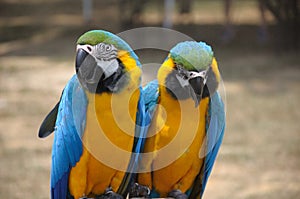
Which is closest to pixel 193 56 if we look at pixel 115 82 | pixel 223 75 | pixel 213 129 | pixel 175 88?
pixel 175 88

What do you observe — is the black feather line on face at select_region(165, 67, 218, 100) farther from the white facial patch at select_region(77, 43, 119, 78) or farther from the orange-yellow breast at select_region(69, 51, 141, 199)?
the white facial patch at select_region(77, 43, 119, 78)

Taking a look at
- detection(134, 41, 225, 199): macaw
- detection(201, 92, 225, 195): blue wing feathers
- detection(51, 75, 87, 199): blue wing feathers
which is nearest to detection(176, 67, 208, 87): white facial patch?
detection(134, 41, 225, 199): macaw

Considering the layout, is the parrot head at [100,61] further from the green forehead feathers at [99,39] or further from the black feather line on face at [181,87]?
the black feather line on face at [181,87]

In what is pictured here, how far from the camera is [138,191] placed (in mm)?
2963

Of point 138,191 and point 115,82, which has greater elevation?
point 115,82

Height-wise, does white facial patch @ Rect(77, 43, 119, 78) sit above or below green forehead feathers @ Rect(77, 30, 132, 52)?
below

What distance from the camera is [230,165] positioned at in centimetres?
632

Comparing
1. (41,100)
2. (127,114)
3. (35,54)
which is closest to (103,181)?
(127,114)

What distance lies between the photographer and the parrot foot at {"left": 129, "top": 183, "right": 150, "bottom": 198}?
2949 millimetres

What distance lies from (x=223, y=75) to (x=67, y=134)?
744 cm

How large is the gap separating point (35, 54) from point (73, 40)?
68.2 inches

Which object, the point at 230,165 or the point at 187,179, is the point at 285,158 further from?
the point at 187,179

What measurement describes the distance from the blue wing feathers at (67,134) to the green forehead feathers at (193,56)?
47 cm

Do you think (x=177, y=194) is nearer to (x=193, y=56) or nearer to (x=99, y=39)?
(x=193, y=56)
